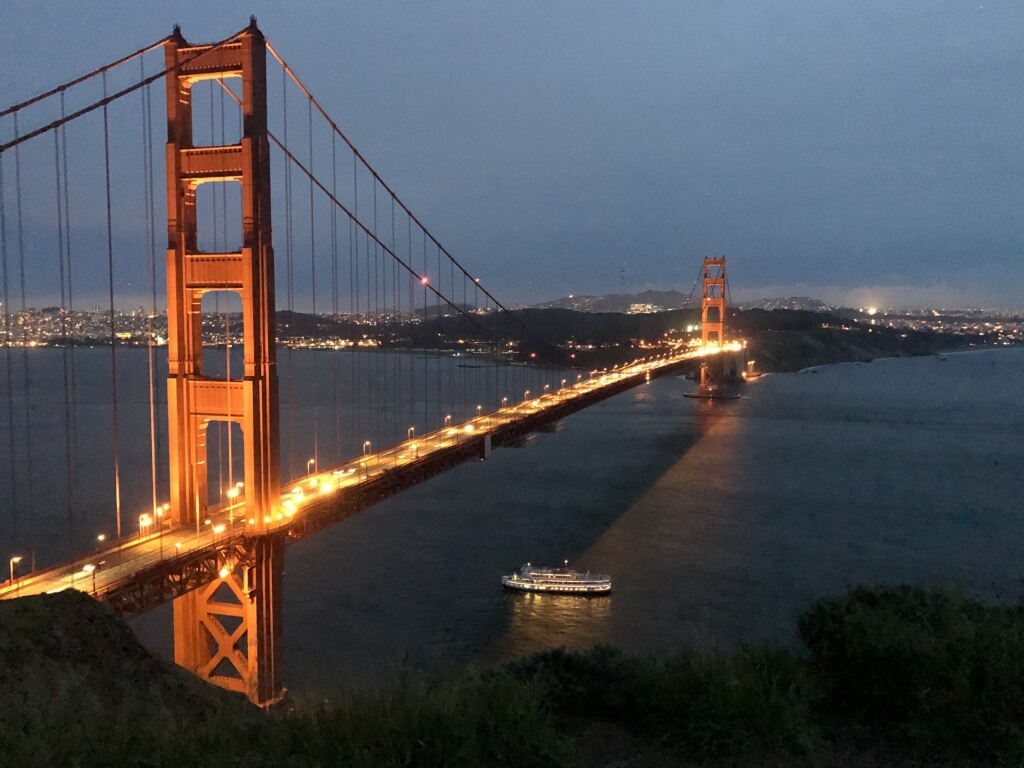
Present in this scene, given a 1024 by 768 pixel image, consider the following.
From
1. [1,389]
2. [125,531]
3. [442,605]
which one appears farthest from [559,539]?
[1,389]

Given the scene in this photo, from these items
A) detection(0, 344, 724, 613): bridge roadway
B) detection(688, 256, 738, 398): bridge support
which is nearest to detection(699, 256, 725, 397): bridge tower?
detection(688, 256, 738, 398): bridge support

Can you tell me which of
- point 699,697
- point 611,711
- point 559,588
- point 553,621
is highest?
point 699,697

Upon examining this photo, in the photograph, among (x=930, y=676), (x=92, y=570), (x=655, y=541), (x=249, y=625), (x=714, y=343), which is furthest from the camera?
(x=714, y=343)

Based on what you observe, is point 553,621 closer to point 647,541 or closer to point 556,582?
point 556,582

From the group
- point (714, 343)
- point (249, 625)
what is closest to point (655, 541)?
point (249, 625)

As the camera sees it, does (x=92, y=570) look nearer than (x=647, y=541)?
Yes

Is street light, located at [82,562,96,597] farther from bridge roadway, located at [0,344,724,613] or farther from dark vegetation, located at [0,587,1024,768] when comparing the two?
dark vegetation, located at [0,587,1024,768]
